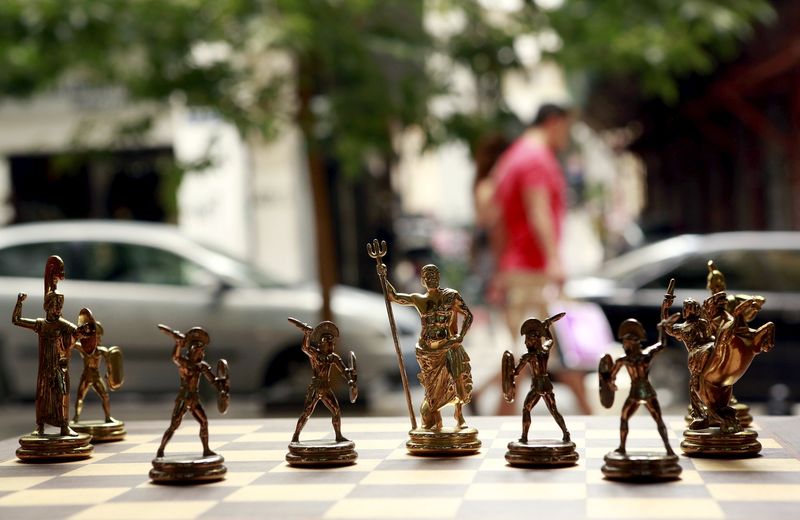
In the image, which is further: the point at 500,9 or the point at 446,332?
the point at 500,9

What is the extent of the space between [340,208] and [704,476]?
2055 centimetres

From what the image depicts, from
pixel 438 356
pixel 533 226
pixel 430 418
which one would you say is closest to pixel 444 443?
pixel 430 418

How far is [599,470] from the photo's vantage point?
131 inches

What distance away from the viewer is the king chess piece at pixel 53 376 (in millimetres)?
3746

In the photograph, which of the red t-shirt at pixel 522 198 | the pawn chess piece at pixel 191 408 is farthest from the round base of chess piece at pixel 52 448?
the red t-shirt at pixel 522 198

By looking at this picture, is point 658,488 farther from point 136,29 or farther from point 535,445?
point 136,29

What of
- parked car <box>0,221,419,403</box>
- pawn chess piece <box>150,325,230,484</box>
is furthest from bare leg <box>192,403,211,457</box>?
parked car <box>0,221,419,403</box>

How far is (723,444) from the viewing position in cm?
346

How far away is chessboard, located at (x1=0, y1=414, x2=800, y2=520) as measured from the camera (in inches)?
115

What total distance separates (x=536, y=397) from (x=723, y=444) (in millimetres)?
447

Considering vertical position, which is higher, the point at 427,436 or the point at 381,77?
the point at 381,77

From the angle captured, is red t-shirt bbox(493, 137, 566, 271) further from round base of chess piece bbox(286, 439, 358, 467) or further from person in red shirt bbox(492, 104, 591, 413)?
round base of chess piece bbox(286, 439, 358, 467)

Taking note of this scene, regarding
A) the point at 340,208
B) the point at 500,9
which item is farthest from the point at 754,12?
the point at 340,208

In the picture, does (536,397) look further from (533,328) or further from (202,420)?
(202,420)
